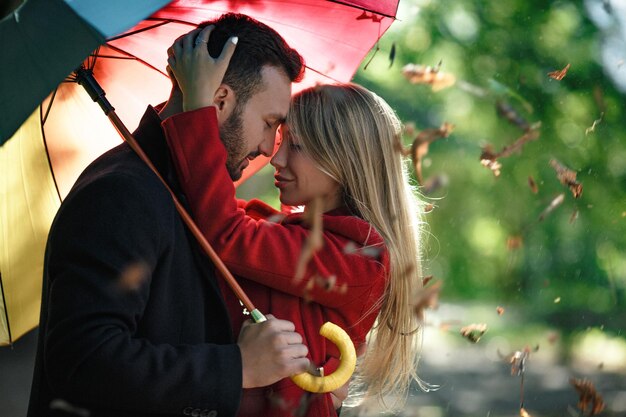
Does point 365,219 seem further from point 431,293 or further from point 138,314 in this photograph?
point 138,314

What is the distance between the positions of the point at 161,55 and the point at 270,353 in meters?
1.40

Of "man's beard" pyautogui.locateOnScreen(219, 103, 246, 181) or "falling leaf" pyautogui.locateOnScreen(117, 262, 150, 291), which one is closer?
"falling leaf" pyautogui.locateOnScreen(117, 262, 150, 291)

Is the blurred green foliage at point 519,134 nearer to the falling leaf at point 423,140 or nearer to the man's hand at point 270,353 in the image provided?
the falling leaf at point 423,140

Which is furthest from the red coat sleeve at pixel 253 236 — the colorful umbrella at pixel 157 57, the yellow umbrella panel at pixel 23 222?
the yellow umbrella panel at pixel 23 222

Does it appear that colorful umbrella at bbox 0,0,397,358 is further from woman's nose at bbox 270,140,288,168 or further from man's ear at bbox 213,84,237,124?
man's ear at bbox 213,84,237,124

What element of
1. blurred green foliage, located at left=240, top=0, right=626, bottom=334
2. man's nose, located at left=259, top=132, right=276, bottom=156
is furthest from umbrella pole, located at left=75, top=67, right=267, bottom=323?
blurred green foliage, located at left=240, top=0, right=626, bottom=334

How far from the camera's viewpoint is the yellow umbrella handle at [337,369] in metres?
2.88

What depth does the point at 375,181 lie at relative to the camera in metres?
3.54

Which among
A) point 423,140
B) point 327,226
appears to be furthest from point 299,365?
point 423,140

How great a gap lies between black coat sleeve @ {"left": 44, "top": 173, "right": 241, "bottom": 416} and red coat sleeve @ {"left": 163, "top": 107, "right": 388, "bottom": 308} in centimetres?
34

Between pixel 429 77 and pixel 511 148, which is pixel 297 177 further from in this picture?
pixel 511 148

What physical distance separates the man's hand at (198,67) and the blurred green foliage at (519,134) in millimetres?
6284

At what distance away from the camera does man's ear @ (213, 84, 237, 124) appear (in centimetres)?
309

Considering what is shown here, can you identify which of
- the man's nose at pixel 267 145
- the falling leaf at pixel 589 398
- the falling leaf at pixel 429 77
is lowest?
the falling leaf at pixel 589 398
